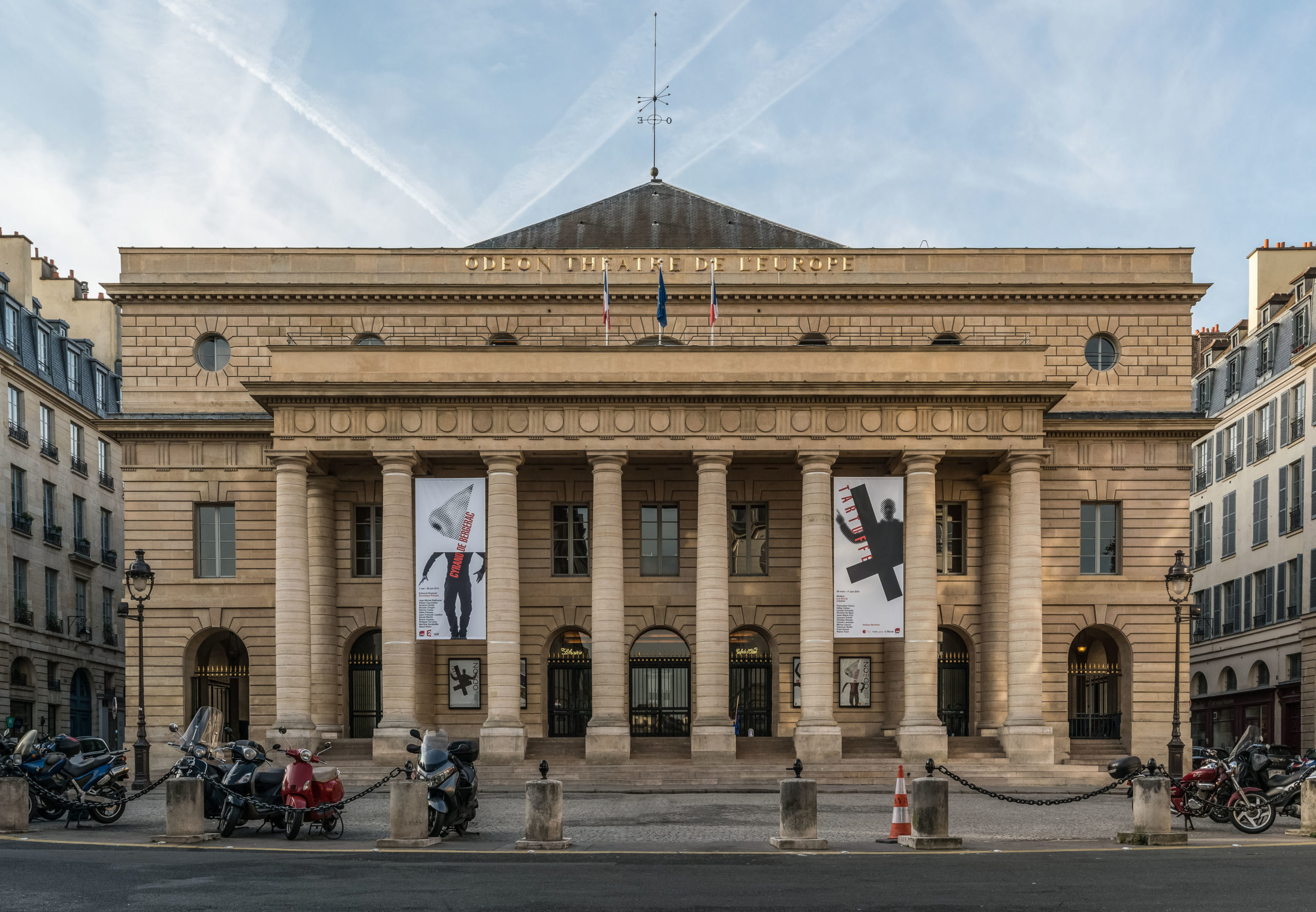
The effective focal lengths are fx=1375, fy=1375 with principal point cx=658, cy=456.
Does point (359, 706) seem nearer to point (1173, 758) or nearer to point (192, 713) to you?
point (192, 713)

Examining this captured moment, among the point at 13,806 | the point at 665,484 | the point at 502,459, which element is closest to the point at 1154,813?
the point at 13,806

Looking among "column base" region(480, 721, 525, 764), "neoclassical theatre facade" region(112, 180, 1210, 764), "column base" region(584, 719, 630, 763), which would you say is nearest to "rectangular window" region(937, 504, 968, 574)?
"neoclassical theatre facade" region(112, 180, 1210, 764)

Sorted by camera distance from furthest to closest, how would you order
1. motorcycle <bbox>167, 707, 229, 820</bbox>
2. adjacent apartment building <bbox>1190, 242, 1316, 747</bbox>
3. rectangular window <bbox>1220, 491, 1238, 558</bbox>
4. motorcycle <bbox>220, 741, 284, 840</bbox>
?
rectangular window <bbox>1220, 491, 1238, 558</bbox> < adjacent apartment building <bbox>1190, 242, 1316, 747</bbox> < motorcycle <bbox>167, 707, 229, 820</bbox> < motorcycle <bbox>220, 741, 284, 840</bbox>

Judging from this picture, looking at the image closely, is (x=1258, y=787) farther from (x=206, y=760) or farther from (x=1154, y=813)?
(x=206, y=760)

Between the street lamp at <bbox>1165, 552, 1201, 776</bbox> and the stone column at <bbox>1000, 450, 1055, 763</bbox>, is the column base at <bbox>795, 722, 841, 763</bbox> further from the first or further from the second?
the street lamp at <bbox>1165, 552, 1201, 776</bbox>

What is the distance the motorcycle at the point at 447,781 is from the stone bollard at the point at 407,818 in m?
0.65

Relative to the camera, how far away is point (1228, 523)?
2248 inches

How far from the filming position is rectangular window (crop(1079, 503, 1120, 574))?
40938 millimetres

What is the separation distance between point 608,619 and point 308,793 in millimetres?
16124

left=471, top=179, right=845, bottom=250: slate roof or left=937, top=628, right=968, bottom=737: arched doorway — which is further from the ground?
left=471, top=179, right=845, bottom=250: slate roof

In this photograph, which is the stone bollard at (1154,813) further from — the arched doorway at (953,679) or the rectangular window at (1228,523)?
the rectangular window at (1228,523)

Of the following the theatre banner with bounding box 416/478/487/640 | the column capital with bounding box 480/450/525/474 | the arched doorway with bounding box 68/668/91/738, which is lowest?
the arched doorway with bounding box 68/668/91/738

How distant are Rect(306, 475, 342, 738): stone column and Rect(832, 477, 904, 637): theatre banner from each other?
14448mm

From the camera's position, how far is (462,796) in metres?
21.0
